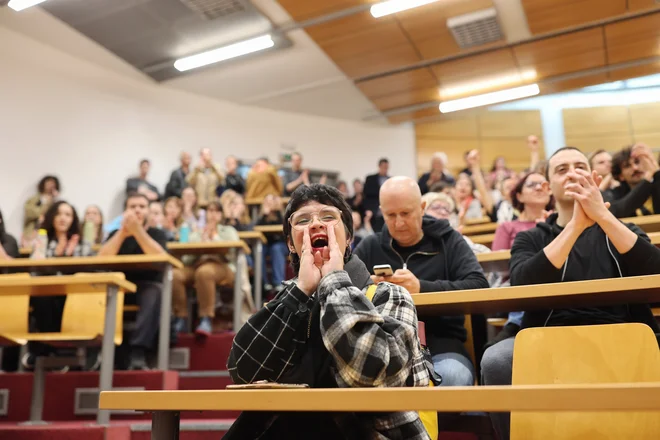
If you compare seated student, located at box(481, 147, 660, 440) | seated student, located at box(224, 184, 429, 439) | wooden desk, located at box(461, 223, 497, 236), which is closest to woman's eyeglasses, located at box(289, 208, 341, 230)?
seated student, located at box(224, 184, 429, 439)

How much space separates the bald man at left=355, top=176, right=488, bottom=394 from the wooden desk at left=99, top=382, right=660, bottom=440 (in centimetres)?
118

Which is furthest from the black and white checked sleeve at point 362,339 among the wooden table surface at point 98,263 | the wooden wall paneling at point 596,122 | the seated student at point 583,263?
the wooden wall paneling at point 596,122

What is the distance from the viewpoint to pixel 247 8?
20.0 ft

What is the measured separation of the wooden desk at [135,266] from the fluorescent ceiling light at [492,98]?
5628 mm

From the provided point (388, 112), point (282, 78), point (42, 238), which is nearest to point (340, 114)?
point (388, 112)

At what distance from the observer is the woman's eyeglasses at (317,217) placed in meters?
1.41

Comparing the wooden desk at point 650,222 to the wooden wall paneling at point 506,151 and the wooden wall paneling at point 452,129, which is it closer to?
the wooden wall paneling at point 506,151

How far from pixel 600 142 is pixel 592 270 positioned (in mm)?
7647

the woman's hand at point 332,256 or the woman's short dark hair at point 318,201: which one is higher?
the woman's short dark hair at point 318,201

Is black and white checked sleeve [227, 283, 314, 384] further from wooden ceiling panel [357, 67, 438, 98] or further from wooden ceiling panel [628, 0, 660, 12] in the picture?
wooden ceiling panel [357, 67, 438, 98]

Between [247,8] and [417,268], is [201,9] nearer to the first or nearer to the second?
[247,8]

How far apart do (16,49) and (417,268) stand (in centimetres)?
581

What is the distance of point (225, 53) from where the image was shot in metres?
6.89

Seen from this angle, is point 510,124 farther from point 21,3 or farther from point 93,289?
point 93,289
